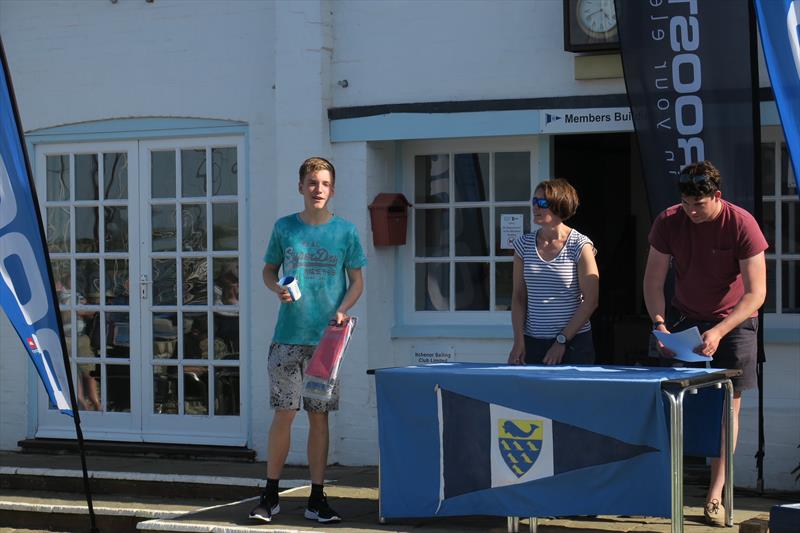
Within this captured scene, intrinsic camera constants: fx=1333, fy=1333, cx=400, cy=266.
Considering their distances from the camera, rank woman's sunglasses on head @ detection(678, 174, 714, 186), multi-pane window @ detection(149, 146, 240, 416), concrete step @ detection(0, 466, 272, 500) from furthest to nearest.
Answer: multi-pane window @ detection(149, 146, 240, 416) → concrete step @ detection(0, 466, 272, 500) → woman's sunglasses on head @ detection(678, 174, 714, 186)

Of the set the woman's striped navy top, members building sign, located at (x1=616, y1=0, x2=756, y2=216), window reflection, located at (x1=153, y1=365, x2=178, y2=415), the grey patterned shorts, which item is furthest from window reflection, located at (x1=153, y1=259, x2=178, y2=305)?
members building sign, located at (x1=616, y1=0, x2=756, y2=216)

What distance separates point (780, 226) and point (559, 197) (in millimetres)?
2236

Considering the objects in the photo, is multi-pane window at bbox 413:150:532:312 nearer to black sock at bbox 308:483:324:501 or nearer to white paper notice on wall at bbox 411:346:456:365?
white paper notice on wall at bbox 411:346:456:365

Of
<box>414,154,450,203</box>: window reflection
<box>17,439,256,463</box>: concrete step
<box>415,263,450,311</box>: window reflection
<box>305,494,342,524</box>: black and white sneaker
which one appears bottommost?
<box>17,439,256,463</box>: concrete step

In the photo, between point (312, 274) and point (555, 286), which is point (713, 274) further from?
point (312, 274)

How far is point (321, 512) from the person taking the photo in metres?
6.87

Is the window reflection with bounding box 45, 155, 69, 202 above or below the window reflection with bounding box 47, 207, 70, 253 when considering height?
above

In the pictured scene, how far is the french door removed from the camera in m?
9.76

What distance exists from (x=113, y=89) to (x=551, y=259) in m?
4.37

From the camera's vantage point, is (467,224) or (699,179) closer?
(699,179)

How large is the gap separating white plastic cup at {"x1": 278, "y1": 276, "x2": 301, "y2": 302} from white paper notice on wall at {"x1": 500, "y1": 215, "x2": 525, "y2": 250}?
2.64 m

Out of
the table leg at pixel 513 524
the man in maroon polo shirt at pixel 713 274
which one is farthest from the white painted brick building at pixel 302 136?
the table leg at pixel 513 524

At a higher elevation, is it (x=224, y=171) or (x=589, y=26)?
(x=589, y=26)

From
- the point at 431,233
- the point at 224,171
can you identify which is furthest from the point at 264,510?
the point at 224,171
